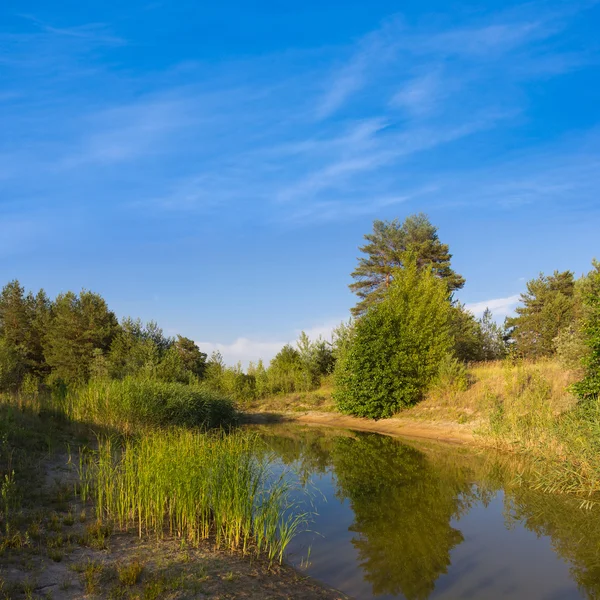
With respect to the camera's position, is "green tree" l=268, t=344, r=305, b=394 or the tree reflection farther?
"green tree" l=268, t=344, r=305, b=394

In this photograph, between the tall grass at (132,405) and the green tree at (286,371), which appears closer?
the tall grass at (132,405)

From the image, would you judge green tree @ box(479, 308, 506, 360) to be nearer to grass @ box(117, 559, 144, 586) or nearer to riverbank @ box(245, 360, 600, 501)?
riverbank @ box(245, 360, 600, 501)

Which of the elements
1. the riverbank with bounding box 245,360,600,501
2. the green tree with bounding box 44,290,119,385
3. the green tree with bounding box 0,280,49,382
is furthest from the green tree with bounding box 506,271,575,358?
the green tree with bounding box 0,280,49,382

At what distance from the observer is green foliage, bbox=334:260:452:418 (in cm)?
2519

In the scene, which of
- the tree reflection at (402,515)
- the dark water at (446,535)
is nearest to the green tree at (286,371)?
the tree reflection at (402,515)

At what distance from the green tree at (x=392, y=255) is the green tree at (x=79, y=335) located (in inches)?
907

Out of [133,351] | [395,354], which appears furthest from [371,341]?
[133,351]

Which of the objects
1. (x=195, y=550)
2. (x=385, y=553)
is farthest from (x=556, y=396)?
(x=195, y=550)

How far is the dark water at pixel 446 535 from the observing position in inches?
261

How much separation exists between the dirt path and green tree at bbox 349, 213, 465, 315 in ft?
56.4

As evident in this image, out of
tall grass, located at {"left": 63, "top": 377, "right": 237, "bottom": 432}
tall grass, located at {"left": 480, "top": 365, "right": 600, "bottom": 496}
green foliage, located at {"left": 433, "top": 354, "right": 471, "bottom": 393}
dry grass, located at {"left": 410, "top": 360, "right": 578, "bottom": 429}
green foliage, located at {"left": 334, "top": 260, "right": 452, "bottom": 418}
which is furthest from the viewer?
green foliage, located at {"left": 334, "top": 260, "right": 452, "bottom": 418}

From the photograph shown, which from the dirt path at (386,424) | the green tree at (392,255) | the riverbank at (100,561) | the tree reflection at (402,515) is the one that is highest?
the green tree at (392,255)

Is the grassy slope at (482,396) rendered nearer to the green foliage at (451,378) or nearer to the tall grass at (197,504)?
the green foliage at (451,378)

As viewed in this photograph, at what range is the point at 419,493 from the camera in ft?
36.9
